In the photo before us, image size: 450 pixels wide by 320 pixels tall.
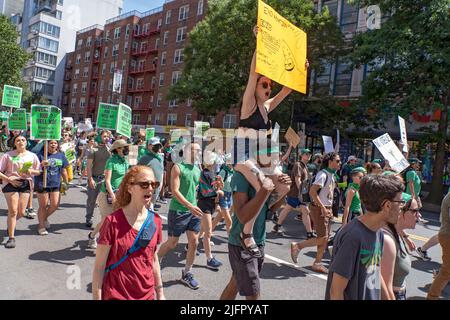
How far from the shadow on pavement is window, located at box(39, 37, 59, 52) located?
71292 mm

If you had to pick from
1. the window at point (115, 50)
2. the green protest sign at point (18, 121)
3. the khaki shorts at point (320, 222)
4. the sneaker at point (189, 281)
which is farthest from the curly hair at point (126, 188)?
the window at point (115, 50)

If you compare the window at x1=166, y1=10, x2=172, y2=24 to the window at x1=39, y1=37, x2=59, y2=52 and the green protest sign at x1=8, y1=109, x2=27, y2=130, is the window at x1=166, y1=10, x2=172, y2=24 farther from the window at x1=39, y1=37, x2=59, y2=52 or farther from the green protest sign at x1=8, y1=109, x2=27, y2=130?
the green protest sign at x1=8, y1=109, x2=27, y2=130

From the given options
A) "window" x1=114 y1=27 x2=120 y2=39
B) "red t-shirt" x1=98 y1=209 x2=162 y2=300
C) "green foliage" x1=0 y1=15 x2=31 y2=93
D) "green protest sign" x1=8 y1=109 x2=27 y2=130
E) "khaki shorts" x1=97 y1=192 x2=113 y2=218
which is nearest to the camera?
"red t-shirt" x1=98 y1=209 x2=162 y2=300

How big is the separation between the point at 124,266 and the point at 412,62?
16181 mm

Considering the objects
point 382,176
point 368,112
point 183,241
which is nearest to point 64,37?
point 368,112

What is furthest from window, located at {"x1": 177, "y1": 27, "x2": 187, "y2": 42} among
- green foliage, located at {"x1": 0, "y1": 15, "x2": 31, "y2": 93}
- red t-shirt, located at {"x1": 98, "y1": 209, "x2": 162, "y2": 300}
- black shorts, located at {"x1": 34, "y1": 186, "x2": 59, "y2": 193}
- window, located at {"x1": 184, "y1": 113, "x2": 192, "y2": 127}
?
red t-shirt, located at {"x1": 98, "y1": 209, "x2": 162, "y2": 300}

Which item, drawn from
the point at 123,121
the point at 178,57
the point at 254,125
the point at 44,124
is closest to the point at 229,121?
the point at 178,57

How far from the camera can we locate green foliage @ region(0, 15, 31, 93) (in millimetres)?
36469

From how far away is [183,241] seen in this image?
7371 millimetres
